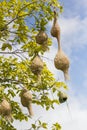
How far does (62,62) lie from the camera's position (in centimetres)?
574

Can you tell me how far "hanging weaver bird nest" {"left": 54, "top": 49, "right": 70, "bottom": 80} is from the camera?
564cm

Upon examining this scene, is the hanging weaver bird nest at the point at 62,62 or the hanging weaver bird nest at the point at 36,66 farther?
the hanging weaver bird nest at the point at 36,66

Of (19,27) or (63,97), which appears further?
(19,27)

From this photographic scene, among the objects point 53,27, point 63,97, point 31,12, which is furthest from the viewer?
point 31,12

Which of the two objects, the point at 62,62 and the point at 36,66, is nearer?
the point at 62,62

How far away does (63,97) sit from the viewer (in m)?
8.19

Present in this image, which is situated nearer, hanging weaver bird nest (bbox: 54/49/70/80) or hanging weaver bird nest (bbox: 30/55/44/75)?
hanging weaver bird nest (bbox: 54/49/70/80)

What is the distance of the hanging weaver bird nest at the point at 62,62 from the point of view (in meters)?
5.64

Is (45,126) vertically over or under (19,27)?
under

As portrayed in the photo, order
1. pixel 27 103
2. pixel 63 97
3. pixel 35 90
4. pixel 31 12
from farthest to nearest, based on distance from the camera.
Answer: pixel 35 90, pixel 31 12, pixel 63 97, pixel 27 103

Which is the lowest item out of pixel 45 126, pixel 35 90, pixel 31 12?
pixel 45 126

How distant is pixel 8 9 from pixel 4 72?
66.0 inches

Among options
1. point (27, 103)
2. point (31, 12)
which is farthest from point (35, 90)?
point (27, 103)

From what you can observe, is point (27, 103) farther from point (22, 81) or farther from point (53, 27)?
point (22, 81)
